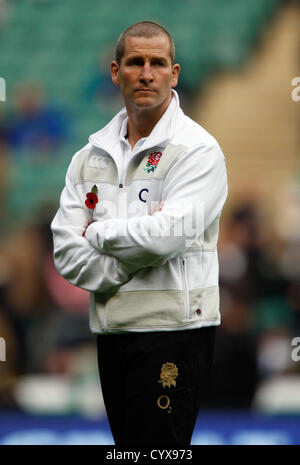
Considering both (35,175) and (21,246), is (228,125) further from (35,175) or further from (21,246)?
(21,246)

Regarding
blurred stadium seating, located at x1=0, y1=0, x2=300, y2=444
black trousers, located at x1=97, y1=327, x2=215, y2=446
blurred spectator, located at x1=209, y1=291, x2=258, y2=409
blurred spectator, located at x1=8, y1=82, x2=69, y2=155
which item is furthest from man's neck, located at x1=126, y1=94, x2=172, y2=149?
blurred spectator, located at x1=8, y1=82, x2=69, y2=155

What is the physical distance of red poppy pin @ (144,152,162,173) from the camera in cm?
280

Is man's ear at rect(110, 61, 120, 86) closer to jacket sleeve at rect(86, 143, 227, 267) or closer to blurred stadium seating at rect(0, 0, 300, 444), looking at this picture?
jacket sleeve at rect(86, 143, 227, 267)

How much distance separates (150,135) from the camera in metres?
2.84

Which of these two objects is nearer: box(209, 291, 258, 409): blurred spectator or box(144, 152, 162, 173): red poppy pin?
box(144, 152, 162, 173): red poppy pin

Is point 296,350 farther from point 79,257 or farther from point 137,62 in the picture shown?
point 137,62

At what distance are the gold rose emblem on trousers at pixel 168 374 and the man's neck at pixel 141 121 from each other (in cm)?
75

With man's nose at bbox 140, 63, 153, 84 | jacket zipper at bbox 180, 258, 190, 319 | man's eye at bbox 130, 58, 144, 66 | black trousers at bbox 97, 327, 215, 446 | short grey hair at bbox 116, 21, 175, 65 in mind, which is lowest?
black trousers at bbox 97, 327, 215, 446

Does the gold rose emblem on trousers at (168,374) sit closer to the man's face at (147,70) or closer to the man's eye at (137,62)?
the man's face at (147,70)

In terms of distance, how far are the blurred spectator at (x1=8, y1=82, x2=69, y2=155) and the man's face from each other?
176 inches

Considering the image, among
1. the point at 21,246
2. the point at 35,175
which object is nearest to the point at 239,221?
the point at 21,246

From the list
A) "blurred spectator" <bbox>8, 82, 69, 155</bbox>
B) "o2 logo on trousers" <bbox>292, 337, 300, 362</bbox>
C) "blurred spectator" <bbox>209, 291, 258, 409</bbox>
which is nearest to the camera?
"blurred spectator" <bbox>209, 291, 258, 409</bbox>

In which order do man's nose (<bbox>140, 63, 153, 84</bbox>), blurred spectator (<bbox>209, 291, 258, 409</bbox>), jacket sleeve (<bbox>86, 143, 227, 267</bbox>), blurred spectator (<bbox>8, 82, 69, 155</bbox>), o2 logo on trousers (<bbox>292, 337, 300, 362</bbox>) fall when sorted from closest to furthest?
jacket sleeve (<bbox>86, 143, 227, 267</bbox>)
man's nose (<bbox>140, 63, 153, 84</bbox>)
blurred spectator (<bbox>209, 291, 258, 409</bbox>)
o2 logo on trousers (<bbox>292, 337, 300, 362</bbox>)
blurred spectator (<bbox>8, 82, 69, 155</bbox>)

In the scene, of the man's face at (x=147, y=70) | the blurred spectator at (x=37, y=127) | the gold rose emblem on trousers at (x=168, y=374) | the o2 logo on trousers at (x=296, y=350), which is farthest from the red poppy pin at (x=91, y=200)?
the blurred spectator at (x=37, y=127)
